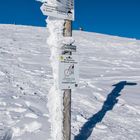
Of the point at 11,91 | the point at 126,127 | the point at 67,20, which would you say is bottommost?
the point at 126,127

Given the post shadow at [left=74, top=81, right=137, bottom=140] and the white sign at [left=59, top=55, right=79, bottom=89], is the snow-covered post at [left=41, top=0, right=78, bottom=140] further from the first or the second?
the post shadow at [left=74, top=81, right=137, bottom=140]

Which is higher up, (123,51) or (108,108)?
(123,51)

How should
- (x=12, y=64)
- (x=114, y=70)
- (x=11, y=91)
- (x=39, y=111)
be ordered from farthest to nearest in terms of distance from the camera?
(x=114, y=70)
(x=12, y=64)
(x=11, y=91)
(x=39, y=111)

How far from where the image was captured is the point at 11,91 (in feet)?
33.6

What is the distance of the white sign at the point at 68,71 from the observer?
20.3 feet

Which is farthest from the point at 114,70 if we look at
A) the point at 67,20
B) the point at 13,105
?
the point at 67,20

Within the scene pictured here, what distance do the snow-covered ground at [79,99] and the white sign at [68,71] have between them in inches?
65.1

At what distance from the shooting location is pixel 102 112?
10.1 m

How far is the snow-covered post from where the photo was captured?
6207 mm

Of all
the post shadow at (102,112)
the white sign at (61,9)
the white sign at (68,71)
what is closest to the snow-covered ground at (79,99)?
the post shadow at (102,112)

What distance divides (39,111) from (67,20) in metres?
3.10

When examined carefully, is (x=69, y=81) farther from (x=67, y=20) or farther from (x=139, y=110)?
(x=139, y=110)

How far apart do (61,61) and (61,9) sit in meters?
0.78

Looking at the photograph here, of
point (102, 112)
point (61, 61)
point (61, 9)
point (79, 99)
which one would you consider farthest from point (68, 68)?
point (79, 99)
